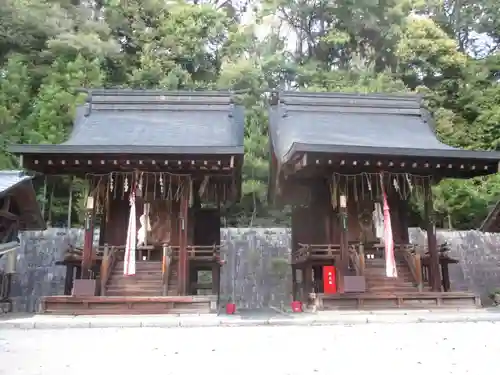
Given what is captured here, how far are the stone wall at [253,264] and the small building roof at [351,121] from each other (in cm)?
503

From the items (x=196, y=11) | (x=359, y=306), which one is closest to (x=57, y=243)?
(x=359, y=306)

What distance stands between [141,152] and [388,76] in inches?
758

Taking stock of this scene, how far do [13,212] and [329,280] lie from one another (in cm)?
956

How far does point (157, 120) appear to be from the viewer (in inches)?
556

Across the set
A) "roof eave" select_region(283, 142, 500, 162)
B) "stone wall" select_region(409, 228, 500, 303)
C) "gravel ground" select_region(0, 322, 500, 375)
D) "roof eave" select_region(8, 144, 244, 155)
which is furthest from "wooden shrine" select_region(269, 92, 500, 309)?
"stone wall" select_region(409, 228, 500, 303)

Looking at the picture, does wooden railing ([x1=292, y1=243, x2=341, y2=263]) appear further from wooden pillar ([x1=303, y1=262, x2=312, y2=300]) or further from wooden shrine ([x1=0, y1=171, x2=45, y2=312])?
wooden shrine ([x1=0, y1=171, x2=45, y2=312])

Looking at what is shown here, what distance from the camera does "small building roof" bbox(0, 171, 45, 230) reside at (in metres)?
12.4

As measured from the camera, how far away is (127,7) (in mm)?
28781

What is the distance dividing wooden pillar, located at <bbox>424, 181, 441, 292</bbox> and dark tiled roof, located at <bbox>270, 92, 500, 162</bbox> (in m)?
1.38

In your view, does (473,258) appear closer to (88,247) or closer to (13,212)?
(88,247)

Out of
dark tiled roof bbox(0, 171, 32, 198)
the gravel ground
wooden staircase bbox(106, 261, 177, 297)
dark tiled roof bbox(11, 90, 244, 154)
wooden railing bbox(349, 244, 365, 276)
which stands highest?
dark tiled roof bbox(11, 90, 244, 154)

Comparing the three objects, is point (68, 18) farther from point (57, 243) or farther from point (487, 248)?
point (487, 248)

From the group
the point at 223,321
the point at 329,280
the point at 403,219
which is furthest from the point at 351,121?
the point at 223,321

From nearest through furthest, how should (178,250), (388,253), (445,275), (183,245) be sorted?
(388,253)
(183,245)
(178,250)
(445,275)
